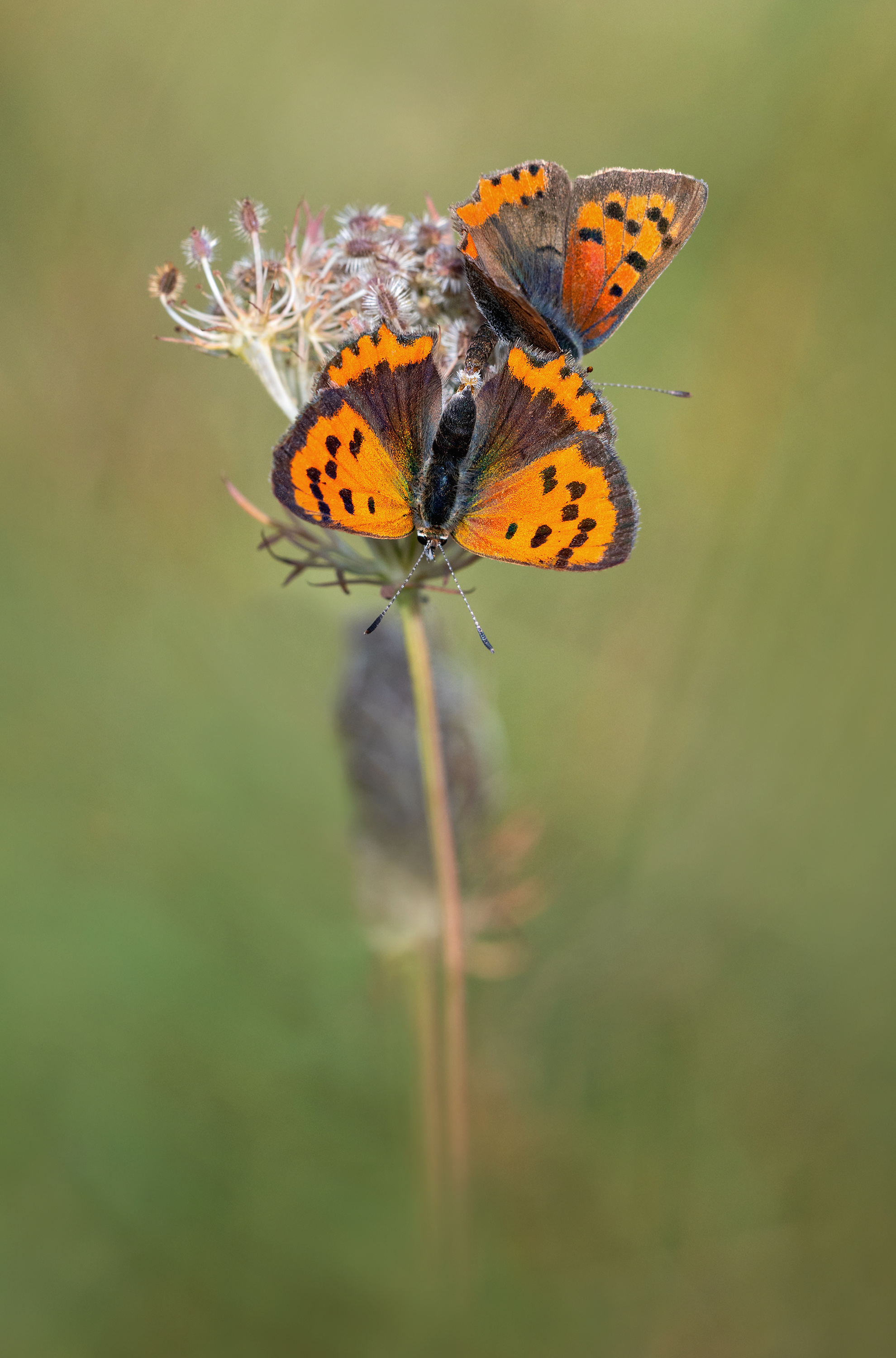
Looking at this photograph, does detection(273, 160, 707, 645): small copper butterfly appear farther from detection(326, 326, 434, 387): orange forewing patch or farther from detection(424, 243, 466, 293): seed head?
detection(424, 243, 466, 293): seed head

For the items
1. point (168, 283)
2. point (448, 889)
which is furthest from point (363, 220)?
point (448, 889)

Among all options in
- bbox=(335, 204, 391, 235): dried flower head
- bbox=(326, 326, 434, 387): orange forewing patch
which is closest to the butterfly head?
bbox=(326, 326, 434, 387): orange forewing patch

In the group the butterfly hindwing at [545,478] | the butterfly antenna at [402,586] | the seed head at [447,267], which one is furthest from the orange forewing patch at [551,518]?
the seed head at [447,267]

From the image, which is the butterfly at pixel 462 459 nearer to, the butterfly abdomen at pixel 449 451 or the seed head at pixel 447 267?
the butterfly abdomen at pixel 449 451

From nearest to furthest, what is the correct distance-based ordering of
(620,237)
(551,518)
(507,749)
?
(551,518)
(620,237)
(507,749)

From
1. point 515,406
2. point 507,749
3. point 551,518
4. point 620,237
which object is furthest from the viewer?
point 507,749

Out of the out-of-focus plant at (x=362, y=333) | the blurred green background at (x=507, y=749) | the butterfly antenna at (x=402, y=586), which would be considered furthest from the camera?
the blurred green background at (x=507, y=749)

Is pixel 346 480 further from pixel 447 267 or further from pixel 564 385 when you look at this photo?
pixel 447 267
